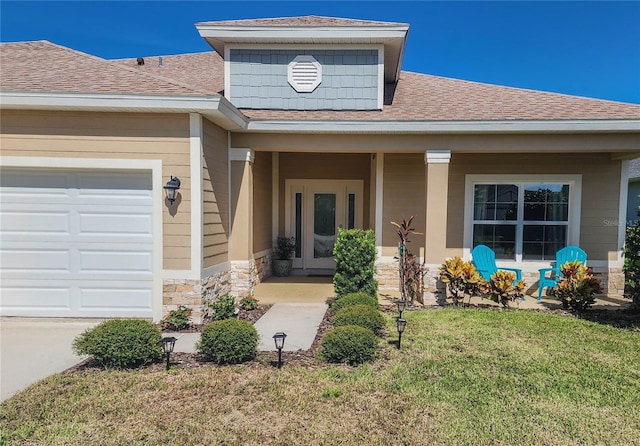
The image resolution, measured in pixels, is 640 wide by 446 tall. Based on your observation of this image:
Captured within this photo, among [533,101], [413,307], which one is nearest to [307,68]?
[533,101]

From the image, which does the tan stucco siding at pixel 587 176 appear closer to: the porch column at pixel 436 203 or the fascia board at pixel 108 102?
the porch column at pixel 436 203

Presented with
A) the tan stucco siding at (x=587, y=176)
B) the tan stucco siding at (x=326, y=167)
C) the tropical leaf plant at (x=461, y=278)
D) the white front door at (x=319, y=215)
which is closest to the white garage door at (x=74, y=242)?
the tan stucco siding at (x=326, y=167)

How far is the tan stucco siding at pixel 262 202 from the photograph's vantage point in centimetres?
847

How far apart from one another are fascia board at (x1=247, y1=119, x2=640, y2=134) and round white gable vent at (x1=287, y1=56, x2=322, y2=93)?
57.5 inches

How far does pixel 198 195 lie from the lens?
5.89 metres

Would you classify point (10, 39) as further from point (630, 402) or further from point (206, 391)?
point (630, 402)

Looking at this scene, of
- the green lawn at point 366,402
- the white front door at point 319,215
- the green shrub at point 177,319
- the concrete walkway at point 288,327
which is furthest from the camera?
the white front door at point 319,215

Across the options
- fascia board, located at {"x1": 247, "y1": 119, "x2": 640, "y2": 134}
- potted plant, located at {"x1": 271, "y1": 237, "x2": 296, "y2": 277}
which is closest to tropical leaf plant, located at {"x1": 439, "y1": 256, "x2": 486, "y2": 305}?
fascia board, located at {"x1": 247, "y1": 119, "x2": 640, "y2": 134}

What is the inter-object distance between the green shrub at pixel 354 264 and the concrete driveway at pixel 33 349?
3.96 m

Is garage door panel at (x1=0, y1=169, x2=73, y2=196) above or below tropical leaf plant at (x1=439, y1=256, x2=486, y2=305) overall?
above

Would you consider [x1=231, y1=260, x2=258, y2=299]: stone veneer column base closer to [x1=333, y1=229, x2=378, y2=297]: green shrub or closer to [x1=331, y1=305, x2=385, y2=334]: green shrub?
[x1=333, y1=229, x2=378, y2=297]: green shrub

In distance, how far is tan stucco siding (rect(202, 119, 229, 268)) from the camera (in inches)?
244

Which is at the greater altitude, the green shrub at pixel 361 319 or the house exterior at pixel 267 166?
the house exterior at pixel 267 166

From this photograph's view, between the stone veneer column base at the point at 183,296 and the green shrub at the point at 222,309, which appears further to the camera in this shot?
the green shrub at the point at 222,309
